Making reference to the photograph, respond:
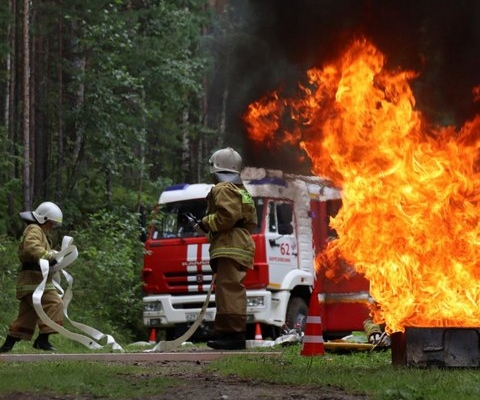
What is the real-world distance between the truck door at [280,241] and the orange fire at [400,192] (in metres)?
5.55

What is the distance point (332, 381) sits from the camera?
658cm

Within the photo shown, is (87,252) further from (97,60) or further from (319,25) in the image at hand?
(319,25)

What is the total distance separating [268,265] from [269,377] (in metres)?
7.67

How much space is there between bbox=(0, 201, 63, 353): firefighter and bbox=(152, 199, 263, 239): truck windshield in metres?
3.82

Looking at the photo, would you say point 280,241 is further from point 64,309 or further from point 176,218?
point 64,309

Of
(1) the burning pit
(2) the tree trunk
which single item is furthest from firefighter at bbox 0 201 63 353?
(2) the tree trunk

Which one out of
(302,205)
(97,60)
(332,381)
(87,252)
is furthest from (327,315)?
(97,60)

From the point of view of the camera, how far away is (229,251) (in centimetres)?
949

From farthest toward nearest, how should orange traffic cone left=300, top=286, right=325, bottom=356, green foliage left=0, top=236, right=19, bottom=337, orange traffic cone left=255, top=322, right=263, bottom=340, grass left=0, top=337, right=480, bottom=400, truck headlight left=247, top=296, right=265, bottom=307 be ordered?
1. green foliage left=0, top=236, right=19, bottom=337
2. truck headlight left=247, top=296, right=265, bottom=307
3. orange traffic cone left=255, top=322, right=263, bottom=340
4. orange traffic cone left=300, top=286, right=325, bottom=356
5. grass left=0, top=337, right=480, bottom=400

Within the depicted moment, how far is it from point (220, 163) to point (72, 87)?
12.5 meters

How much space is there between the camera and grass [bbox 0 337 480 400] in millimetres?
5934

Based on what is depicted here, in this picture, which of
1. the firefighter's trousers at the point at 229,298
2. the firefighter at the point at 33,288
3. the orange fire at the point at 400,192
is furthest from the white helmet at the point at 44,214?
the orange fire at the point at 400,192

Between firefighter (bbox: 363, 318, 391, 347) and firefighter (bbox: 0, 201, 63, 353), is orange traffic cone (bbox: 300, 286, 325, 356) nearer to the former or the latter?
firefighter (bbox: 363, 318, 391, 347)

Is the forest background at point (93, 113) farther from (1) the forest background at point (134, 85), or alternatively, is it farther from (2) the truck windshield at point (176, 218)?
(2) the truck windshield at point (176, 218)
